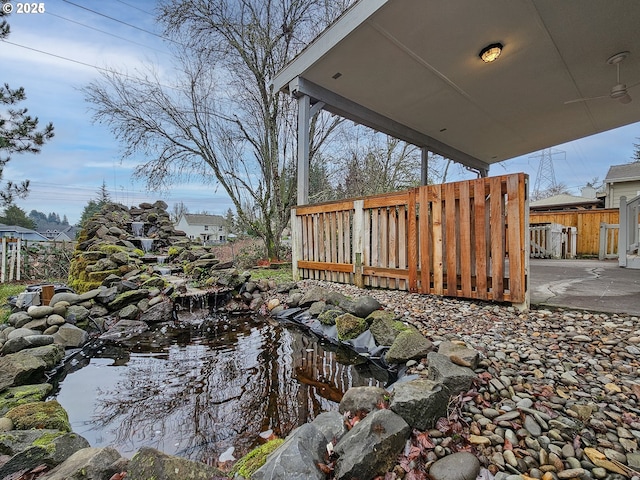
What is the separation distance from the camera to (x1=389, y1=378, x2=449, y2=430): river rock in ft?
4.42

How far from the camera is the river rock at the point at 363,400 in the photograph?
155cm

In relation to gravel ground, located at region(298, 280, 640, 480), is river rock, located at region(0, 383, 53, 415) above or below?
below

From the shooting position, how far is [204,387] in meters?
2.11

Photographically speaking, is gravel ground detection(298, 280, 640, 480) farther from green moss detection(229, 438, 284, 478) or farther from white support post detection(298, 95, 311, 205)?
white support post detection(298, 95, 311, 205)

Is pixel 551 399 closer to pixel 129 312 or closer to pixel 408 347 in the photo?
pixel 408 347

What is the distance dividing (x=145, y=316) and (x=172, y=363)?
1384mm

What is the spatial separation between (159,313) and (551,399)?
3891 mm

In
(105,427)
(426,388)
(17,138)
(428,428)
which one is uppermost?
(17,138)

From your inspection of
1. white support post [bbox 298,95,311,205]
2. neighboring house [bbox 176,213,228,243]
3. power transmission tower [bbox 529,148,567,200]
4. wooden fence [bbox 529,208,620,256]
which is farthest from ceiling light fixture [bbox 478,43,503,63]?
neighboring house [bbox 176,213,228,243]

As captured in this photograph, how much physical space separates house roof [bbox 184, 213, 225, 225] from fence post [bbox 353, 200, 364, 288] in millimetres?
24516

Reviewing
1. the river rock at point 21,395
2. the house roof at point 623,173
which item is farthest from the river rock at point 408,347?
the house roof at point 623,173

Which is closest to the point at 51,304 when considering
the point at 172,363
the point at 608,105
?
the point at 172,363

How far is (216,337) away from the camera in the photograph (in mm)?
3129

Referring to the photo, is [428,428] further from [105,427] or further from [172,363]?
[172,363]
